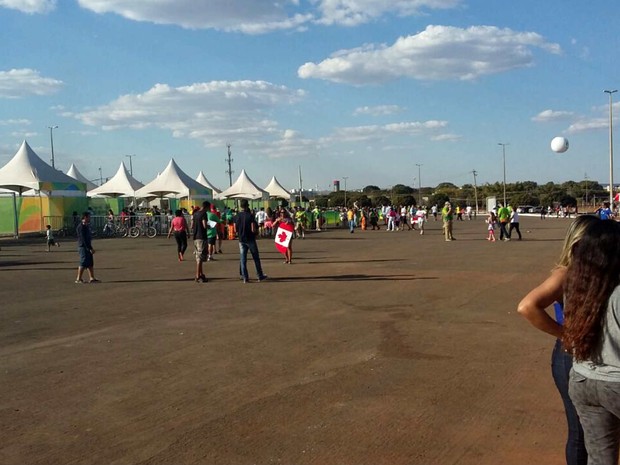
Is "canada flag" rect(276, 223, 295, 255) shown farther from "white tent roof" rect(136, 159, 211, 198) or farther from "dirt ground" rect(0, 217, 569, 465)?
"white tent roof" rect(136, 159, 211, 198)

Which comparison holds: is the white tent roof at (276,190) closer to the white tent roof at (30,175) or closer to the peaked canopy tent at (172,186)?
the peaked canopy tent at (172,186)

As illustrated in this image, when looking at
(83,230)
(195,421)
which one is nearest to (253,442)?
(195,421)

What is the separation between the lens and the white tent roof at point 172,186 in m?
41.2

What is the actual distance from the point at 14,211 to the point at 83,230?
23.1 meters

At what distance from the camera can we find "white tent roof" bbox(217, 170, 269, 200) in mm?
48688

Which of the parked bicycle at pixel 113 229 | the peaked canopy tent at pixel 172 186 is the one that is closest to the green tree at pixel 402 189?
the peaked canopy tent at pixel 172 186

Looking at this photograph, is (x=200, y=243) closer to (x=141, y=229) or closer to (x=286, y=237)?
(x=286, y=237)

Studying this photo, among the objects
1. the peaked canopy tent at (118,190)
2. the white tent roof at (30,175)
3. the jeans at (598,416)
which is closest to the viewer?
the jeans at (598,416)

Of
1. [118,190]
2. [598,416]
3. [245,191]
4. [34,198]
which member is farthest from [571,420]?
[245,191]

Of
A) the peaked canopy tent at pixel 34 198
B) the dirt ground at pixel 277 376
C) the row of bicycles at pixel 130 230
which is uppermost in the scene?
the peaked canopy tent at pixel 34 198

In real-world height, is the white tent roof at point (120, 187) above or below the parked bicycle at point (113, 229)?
above

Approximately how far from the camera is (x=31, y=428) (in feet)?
16.9

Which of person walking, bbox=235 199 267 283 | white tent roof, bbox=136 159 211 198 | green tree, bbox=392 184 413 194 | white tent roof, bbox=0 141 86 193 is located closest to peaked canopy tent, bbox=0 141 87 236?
white tent roof, bbox=0 141 86 193

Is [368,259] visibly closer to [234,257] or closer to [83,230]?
[234,257]
